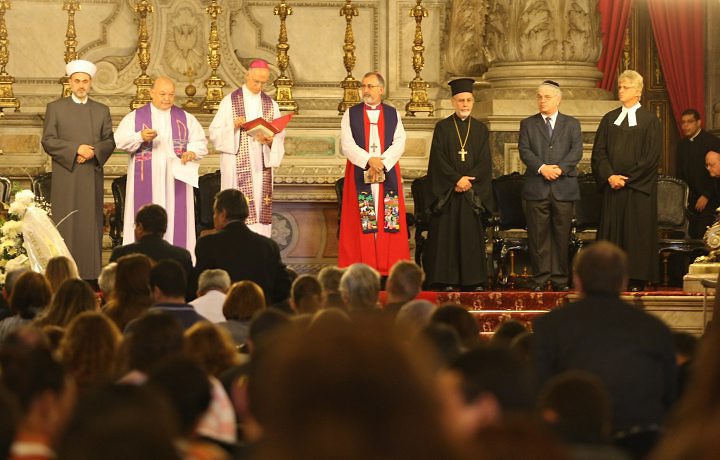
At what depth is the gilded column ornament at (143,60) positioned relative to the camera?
13852 millimetres

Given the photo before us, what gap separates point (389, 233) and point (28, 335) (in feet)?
25.3

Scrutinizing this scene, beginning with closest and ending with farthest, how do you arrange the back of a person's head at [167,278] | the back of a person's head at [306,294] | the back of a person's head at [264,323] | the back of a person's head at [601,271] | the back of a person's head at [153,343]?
the back of a person's head at [153,343] → the back of a person's head at [601,271] → the back of a person's head at [264,323] → the back of a person's head at [167,278] → the back of a person's head at [306,294]

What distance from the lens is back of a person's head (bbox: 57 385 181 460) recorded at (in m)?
2.27

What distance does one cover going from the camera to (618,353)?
16.0 ft

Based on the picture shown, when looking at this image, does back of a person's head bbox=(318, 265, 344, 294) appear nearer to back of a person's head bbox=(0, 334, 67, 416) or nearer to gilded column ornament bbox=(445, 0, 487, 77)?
back of a person's head bbox=(0, 334, 67, 416)

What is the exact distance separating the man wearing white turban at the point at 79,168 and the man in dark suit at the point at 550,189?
338 cm

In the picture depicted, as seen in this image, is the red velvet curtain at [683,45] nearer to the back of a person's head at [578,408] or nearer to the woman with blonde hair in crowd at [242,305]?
the woman with blonde hair in crowd at [242,305]

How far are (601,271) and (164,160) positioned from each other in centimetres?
704

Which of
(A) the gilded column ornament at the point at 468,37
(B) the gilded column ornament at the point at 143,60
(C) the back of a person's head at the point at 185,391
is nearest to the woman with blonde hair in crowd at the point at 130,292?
(C) the back of a person's head at the point at 185,391

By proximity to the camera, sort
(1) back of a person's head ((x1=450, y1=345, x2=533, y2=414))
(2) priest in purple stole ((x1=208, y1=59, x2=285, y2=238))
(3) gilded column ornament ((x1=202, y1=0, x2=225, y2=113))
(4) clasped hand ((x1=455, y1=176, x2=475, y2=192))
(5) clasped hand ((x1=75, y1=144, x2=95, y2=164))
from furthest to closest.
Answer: (3) gilded column ornament ((x1=202, y1=0, x2=225, y2=113)) < (2) priest in purple stole ((x1=208, y1=59, x2=285, y2=238)) < (4) clasped hand ((x1=455, y1=176, x2=475, y2=192)) < (5) clasped hand ((x1=75, y1=144, x2=95, y2=164)) < (1) back of a person's head ((x1=450, y1=345, x2=533, y2=414))

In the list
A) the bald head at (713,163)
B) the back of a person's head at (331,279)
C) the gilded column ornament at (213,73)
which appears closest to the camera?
the back of a person's head at (331,279)

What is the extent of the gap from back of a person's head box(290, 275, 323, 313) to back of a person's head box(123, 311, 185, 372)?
235cm

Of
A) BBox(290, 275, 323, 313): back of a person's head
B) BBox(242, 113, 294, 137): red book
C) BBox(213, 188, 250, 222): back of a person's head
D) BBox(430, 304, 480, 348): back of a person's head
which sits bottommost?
BBox(430, 304, 480, 348): back of a person's head

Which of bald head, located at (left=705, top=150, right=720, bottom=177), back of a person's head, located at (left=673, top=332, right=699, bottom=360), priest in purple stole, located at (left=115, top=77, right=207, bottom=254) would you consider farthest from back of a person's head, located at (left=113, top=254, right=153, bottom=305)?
bald head, located at (left=705, top=150, right=720, bottom=177)
